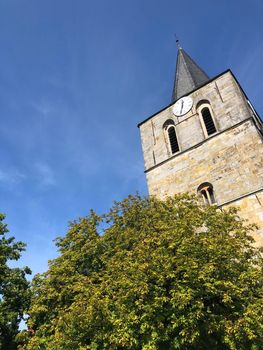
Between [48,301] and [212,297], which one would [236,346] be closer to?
[212,297]

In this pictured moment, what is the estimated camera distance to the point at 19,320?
49.6 ft

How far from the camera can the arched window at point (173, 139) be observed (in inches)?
865

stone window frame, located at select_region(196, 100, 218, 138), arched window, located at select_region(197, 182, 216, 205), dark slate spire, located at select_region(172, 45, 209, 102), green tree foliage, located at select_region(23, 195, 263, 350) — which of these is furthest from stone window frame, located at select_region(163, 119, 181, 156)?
green tree foliage, located at select_region(23, 195, 263, 350)

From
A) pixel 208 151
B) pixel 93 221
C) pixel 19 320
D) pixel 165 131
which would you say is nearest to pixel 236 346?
pixel 93 221

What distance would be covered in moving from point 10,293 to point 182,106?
16.6 meters

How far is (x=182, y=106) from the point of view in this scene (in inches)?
912

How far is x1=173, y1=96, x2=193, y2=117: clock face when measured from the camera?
74.2 feet

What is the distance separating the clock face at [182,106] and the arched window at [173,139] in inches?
44.5

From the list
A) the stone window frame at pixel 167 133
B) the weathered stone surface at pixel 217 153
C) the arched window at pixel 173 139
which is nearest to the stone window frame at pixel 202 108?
the weathered stone surface at pixel 217 153

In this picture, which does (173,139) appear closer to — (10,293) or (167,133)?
(167,133)

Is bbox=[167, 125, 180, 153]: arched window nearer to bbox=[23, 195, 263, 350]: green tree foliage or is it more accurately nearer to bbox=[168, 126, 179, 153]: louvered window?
bbox=[168, 126, 179, 153]: louvered window

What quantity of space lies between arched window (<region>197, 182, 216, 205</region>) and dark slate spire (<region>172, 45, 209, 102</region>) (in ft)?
29.0

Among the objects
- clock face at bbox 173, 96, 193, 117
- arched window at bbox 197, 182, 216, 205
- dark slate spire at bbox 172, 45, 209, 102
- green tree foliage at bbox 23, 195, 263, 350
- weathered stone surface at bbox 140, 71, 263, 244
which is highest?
dark slate spire at bbox 172, 45, 209, 102

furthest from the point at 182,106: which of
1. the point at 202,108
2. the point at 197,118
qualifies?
the point at 197,118
